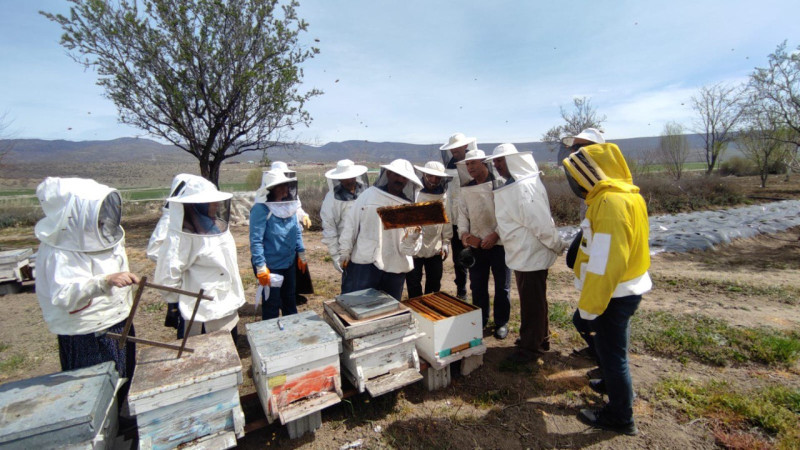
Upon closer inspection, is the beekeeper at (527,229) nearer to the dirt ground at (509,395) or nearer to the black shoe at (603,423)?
the dirt ground at (509,395)

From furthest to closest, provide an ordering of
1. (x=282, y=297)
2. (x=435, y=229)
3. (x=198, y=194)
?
(x=435, y=229) < (x=282, y=297) < (x=198, y=194)

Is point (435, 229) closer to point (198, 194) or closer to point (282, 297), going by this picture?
point (282, 297)

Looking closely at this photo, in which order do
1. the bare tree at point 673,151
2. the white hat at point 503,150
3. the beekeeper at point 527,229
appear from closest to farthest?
the beekeeper at point 527,229 < the white hat at point 503,150 < the bare tree at point 673,151

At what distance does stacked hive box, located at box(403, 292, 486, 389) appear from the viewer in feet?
10.4

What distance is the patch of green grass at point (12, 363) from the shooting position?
13.9 ft

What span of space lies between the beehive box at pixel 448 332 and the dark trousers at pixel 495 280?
89 cm

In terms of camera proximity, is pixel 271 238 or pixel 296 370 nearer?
pixel 296 370

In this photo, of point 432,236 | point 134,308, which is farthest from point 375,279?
point 134,308

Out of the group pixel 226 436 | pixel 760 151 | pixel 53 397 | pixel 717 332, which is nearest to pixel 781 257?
pixel 717 332

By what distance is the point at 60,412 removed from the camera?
194 centimetres

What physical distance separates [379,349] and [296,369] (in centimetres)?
66

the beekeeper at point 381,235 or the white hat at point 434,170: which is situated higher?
the white hat at point 434,170

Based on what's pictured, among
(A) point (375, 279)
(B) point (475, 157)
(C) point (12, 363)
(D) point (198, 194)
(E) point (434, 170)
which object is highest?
(B) point (475, 157)

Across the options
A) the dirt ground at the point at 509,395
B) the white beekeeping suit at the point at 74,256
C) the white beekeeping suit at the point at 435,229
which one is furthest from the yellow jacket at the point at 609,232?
the white beekeeping suit at the point at 74,256
